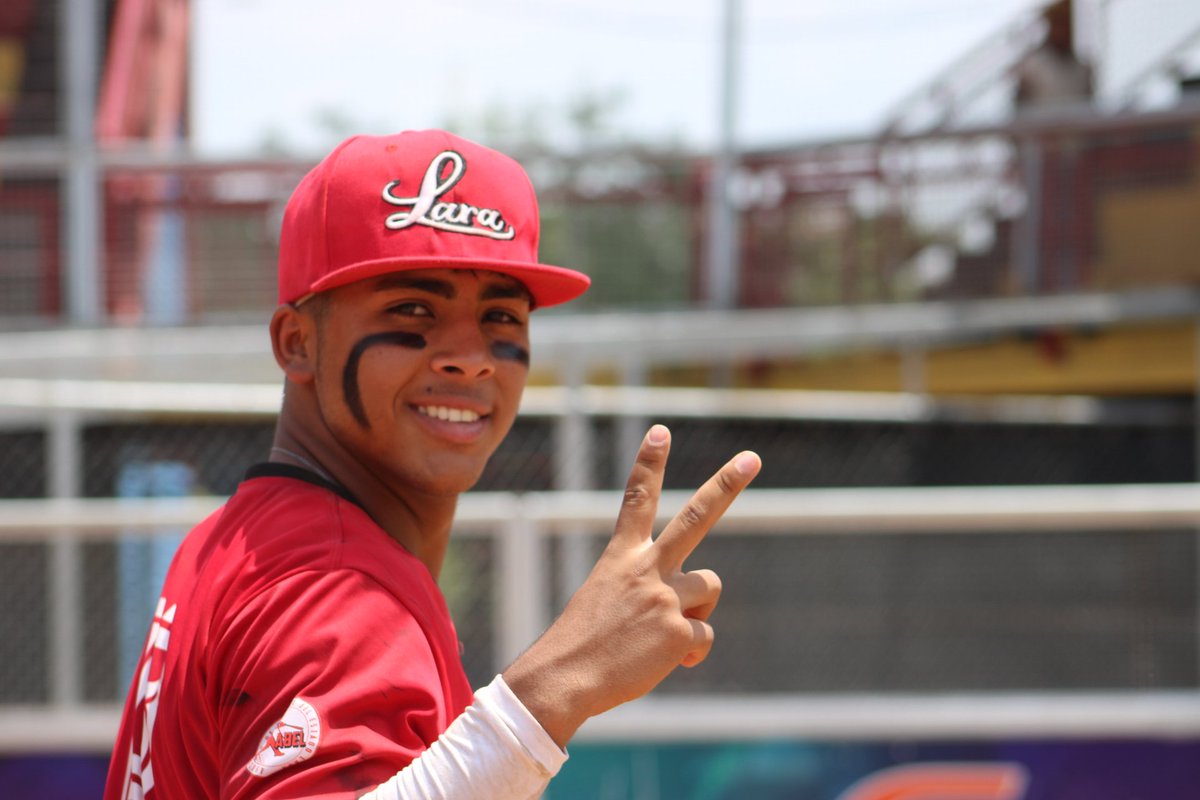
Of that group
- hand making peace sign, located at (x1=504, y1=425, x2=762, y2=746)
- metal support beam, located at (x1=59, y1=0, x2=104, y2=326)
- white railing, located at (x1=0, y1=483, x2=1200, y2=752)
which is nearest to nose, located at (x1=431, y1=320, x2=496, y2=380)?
hand making peace sign, located at (x1=504, y1=425, x2=762, y2=746)

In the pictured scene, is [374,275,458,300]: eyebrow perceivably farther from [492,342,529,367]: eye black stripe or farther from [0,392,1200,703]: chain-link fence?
[0,392,1200,703]: chain-link fence

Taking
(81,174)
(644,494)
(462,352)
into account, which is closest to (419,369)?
(462,352)

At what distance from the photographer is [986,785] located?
471 centimetres

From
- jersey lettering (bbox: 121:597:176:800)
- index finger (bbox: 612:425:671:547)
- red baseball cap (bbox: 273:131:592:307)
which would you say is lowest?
jersey lettering (bbox: 121:597:176:800)

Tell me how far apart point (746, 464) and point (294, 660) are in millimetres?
477

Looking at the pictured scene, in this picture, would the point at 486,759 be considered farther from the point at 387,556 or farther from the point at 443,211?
the point at 443,211

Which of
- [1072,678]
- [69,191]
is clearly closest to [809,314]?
[1072,678]

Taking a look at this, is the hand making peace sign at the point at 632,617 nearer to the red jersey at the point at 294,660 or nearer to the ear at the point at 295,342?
the red jersey at the point at 294,660

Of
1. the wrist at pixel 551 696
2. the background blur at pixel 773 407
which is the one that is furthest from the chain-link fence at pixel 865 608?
the wrist at pixel 551 696

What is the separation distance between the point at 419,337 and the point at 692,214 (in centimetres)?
691

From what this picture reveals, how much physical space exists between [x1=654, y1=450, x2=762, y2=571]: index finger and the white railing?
332cm

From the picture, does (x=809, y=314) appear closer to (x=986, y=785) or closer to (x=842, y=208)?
(x=842, y=208)

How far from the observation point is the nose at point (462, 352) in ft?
5.12

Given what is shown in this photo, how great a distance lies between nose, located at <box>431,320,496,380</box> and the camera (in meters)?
1.56
